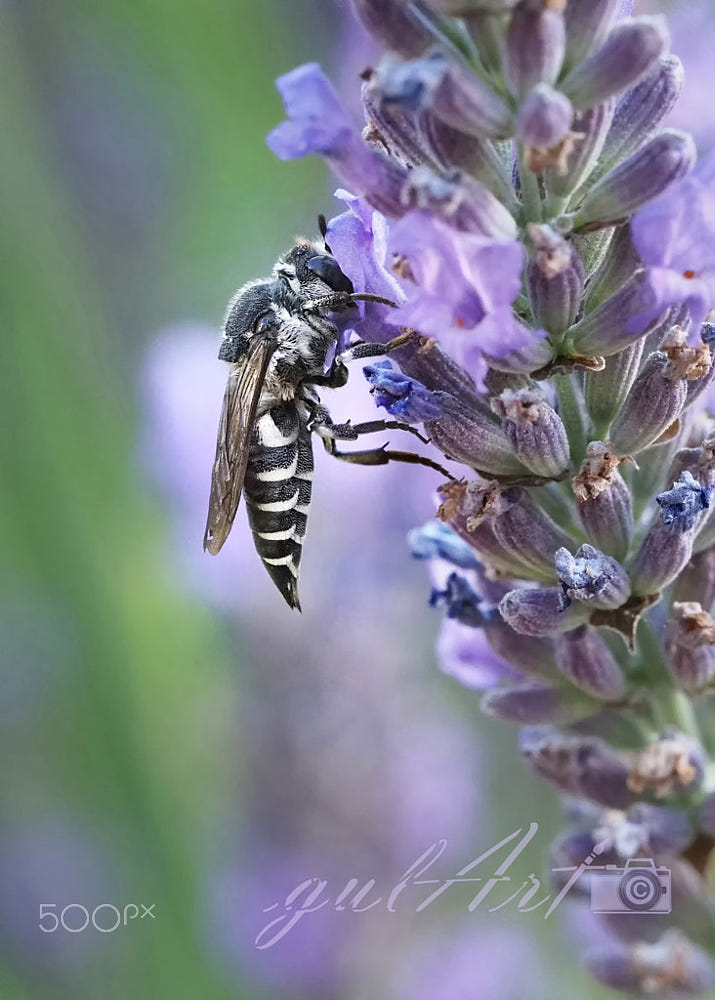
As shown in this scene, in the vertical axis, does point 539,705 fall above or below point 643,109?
below

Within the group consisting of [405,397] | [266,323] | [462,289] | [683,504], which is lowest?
[683,504]

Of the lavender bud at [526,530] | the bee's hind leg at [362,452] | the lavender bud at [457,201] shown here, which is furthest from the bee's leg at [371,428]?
the lavender bud at [457,201]

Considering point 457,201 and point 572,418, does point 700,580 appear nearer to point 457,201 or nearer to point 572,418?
point 572,418

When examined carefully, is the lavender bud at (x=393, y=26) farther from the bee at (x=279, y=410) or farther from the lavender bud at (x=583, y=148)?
the bee at (x=279, y=410)

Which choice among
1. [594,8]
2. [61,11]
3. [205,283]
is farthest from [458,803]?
[61,11]

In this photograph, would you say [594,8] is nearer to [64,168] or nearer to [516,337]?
[516,337]

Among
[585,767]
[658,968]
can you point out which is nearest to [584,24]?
[585,767]

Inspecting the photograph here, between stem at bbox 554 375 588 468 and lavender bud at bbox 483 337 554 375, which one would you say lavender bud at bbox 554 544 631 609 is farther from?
lavender bud at bbox 483 337 554 375
